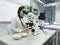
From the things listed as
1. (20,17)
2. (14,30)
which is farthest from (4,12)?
(14,30)

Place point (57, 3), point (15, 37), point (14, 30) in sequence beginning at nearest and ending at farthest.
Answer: point (15, 37), point (14, 30), point (57, 3)

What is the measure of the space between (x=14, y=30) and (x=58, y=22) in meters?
3.01

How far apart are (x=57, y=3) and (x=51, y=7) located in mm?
349

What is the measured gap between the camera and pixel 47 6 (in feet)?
14.5

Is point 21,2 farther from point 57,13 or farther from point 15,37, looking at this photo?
point 15,37

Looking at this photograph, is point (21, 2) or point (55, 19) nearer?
point (21, 2)

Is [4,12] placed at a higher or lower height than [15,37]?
higher

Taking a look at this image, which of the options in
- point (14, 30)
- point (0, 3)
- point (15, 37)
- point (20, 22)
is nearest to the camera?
point (15, 37)

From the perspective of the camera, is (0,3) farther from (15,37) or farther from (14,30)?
(15,37)

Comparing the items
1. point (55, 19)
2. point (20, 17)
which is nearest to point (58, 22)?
point (55, 19)

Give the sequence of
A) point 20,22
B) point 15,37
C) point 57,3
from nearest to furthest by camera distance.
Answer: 1. point 15,37
2. point 20,22
3. point 57,3

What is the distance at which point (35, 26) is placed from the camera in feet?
5.96

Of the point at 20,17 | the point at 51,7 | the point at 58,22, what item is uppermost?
the point at 51,7

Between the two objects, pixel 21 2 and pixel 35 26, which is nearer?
pixel 35 26
